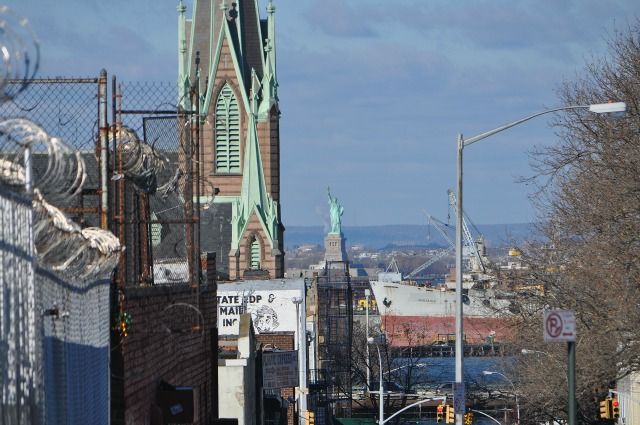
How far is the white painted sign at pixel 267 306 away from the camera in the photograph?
53.3 meters

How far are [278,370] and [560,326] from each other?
2138cm

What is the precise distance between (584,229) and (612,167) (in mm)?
2770

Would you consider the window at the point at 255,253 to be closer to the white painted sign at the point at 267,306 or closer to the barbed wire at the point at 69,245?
the white painted sign at the point at 267,306

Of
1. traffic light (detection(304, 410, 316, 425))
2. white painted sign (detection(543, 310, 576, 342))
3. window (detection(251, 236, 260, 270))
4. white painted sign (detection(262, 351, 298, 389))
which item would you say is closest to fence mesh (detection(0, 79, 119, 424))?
white painted sign (detection(543, 310, 576, 342))


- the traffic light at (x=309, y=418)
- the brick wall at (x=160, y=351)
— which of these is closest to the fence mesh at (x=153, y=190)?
the brick wall at (x=160, y=351)

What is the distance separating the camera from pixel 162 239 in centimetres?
2042

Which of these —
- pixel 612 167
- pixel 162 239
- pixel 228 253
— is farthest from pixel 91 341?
pixel 228 253

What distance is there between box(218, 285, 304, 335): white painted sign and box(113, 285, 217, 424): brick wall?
33.2 m

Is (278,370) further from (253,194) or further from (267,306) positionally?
(253,194)

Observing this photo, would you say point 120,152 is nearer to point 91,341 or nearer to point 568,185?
point 91,341

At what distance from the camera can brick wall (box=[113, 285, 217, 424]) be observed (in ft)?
44.3

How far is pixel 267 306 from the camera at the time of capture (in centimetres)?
5531

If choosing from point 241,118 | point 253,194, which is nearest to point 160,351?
point 253,194

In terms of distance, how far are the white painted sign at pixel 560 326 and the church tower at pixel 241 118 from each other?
67507 mm
